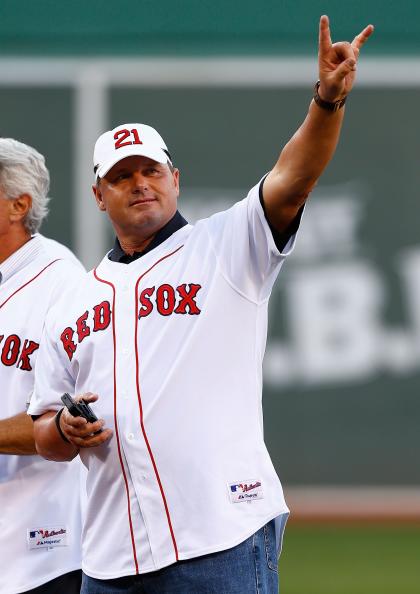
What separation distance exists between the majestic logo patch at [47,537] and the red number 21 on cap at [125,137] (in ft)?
3.67

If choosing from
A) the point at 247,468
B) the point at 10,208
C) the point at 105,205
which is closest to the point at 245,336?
the point at 247,468

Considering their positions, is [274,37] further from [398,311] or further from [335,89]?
[335,89]

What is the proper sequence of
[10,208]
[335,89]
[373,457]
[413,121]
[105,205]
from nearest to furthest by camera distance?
[335,89] < [105,205] < [10,208] < [373,457] < [413,121]

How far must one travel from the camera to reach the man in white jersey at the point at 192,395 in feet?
9.58

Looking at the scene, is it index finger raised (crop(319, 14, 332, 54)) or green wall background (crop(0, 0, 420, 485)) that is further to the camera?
green wall background (crop(0, 0, 420, 485))

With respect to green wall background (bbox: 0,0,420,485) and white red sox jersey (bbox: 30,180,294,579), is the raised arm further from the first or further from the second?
green wall background (bbox: 0,0,420,485)

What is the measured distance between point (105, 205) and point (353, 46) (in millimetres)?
882

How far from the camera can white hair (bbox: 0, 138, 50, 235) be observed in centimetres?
376

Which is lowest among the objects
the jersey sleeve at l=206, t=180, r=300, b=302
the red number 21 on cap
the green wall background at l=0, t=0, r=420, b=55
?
the jersey sleeve at l=206, t=180, r=300, b=302

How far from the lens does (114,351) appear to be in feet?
10.2

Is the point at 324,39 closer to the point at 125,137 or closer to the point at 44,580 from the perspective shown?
the point at 125,137

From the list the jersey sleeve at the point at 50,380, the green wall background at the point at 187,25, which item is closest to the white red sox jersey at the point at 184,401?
the jersey sleeve at the point at 50,380

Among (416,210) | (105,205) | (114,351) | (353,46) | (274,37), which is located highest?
(274,37)

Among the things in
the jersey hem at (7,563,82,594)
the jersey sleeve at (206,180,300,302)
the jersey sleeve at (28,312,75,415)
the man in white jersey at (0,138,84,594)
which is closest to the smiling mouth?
the jersey sleeve at (206,180,300,302)
